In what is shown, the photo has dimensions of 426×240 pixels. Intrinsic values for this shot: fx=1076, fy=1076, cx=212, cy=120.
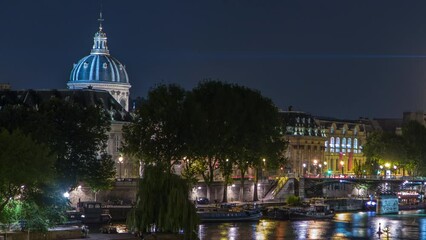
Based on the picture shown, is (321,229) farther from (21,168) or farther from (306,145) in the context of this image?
(306,145)

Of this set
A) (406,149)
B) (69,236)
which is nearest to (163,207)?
(69,236)

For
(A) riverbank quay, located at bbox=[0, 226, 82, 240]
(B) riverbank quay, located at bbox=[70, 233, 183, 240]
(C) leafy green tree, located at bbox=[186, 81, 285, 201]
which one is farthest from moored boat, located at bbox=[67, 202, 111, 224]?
(A) riverbank quay, located at bbox=[0, 226, 82, 240]

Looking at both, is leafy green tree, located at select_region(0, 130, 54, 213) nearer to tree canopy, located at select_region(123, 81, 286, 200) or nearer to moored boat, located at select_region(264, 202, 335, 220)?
tree canopy, located at select_region(123, 81, 286, 200)

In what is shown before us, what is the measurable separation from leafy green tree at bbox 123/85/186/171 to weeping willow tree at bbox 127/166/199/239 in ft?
142

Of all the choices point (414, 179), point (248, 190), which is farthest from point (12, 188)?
point (414, 179)

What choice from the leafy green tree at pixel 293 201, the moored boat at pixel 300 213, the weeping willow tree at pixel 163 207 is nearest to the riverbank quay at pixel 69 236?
the weeping willow tree at pixel 163 207

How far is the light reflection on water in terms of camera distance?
94000 mm

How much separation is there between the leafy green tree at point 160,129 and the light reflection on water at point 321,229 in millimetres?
13238

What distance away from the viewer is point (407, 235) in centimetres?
9806

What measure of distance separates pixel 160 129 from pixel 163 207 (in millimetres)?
47544

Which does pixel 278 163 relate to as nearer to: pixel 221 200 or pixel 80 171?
pixel 221 200

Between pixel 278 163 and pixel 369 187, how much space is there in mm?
30233

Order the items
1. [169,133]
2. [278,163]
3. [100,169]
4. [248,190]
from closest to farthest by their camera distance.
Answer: [100,169]
[169,133]
[278,163]
[248,190]

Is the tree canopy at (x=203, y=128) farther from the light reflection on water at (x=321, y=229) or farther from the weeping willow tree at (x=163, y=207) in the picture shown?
the weeping willow tree at (x=163, y=207)
